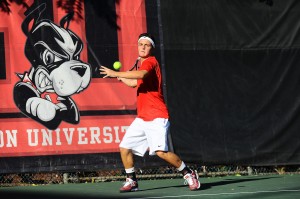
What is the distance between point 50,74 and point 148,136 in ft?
8.79

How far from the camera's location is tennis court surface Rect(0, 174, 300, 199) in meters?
7.55

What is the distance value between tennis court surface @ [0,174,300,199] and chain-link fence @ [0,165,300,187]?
1.47 feet

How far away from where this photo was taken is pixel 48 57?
32.9 feet

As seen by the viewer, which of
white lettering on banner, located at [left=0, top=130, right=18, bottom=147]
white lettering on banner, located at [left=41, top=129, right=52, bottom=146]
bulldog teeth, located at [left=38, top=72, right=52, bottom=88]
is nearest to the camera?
white lettering on banner, located at [left=0, top=130, right=18, bottom=147]

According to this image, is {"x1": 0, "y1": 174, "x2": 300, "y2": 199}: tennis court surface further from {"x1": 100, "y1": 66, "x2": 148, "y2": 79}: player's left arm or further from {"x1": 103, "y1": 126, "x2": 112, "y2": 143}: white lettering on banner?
{"x1": 100, "y1": 66, "x2": 148, "y2": 79}: player's left arm

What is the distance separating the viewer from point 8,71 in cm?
978

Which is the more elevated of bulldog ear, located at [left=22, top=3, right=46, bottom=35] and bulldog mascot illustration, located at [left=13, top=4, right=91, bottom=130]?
bulldog ear, located at [left=22, top=3, right=46, bottom=35]

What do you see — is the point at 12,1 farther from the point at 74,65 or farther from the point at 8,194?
the point at 8,194

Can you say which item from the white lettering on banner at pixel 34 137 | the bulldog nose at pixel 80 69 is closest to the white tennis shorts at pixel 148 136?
the white lettering on banner at pixel 34 137

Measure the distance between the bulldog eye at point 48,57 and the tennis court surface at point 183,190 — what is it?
5.59ft

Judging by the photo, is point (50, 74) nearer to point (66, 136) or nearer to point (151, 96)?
point (66, 136)

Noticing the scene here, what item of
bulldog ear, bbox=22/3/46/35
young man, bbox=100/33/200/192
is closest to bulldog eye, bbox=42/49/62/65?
bulldog ear, bbox=22/3/46/35

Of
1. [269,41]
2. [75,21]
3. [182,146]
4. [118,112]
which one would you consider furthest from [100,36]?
[269,41]

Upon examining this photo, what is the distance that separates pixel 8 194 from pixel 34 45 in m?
2.35
